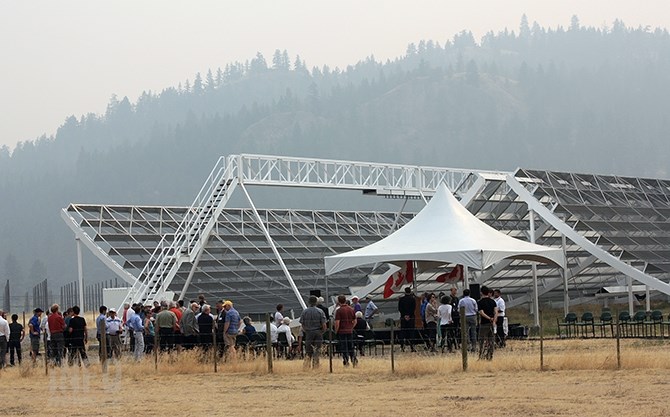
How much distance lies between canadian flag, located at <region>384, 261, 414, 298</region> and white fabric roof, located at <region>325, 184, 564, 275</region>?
7.74ft

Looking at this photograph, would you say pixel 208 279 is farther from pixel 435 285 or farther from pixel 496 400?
pixel 496 400

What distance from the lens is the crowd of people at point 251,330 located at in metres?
22.7

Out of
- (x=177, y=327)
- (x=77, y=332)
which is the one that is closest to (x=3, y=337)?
(x=77, y=332)

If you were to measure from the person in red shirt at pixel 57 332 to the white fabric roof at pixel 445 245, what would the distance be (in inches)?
290

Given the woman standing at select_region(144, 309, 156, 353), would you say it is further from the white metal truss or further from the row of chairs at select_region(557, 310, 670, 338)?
the white metal truss

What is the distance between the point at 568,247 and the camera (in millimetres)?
40906

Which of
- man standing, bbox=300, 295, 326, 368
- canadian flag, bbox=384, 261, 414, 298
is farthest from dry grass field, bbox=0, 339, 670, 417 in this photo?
canadian flag, bbox=384, 261, 414, 298

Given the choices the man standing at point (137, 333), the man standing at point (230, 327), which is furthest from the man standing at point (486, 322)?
the man standing at point (137, 333)

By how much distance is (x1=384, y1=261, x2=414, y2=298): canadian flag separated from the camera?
33438 millimetres

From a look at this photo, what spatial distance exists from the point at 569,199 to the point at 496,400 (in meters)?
23.5

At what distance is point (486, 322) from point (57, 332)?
8609mm

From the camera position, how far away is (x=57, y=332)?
2500 centimetres

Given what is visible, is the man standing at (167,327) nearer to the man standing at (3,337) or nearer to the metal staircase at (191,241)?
the man standing at (3,337)

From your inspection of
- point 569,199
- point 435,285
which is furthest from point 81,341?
point 435,285
